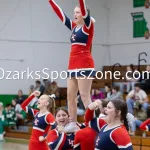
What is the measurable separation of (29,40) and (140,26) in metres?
3.92

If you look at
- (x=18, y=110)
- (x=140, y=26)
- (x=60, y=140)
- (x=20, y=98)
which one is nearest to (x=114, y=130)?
(x=60, y=140)

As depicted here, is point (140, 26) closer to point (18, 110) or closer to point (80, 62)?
point (18, 110)

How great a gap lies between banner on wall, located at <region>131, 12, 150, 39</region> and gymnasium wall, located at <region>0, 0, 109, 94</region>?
2227 millimetres

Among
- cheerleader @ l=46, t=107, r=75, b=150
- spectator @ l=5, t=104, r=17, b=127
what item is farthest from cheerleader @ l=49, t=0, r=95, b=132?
spectator @ l=5, t=104, r=17, b=127

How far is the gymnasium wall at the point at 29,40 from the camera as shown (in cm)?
1387

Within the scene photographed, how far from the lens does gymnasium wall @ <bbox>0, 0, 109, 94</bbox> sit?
13867 millimetres

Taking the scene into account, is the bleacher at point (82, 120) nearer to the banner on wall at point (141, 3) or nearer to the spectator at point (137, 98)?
the spectator at point (137, 98)

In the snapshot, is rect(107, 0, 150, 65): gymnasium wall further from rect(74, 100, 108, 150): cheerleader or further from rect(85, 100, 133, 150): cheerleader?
rect(85, 100, 133, 150): cheerleader

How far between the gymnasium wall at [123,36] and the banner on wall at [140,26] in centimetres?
11

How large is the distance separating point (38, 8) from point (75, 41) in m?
10.3

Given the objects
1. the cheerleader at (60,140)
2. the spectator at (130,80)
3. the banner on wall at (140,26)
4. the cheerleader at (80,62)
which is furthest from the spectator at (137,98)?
the cheerleader at (60,140)

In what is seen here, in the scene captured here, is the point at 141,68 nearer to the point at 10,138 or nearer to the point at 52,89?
the point at 52,89

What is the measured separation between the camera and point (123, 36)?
613 inches

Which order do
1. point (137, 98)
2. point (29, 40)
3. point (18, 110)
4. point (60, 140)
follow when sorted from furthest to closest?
point (29, 40) < point (18, 110) < point (137, 98) < point (60, 140)
